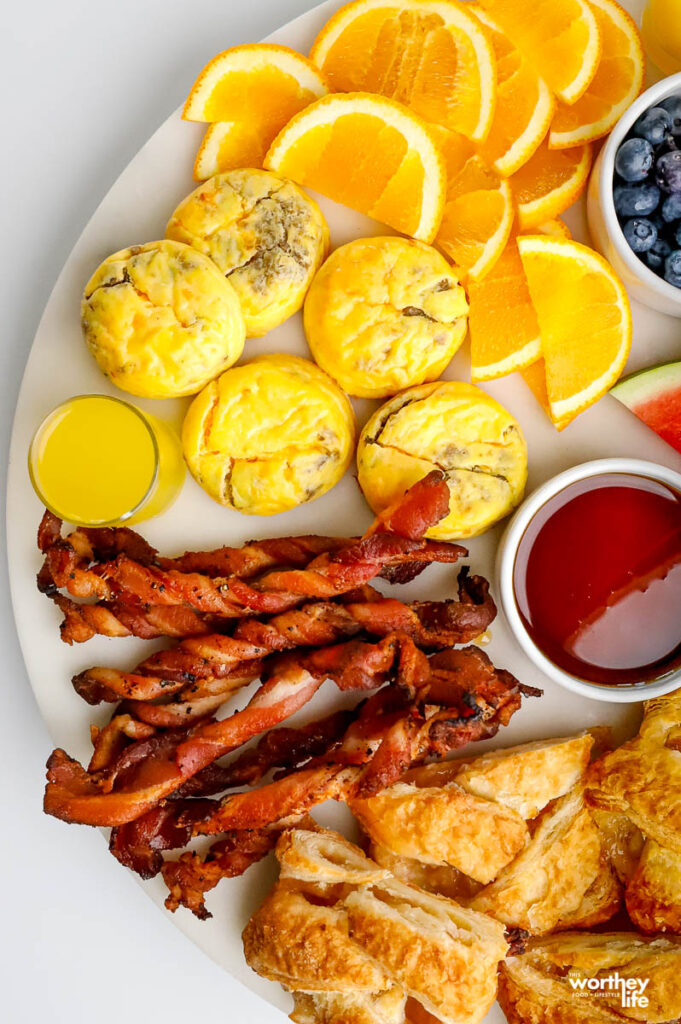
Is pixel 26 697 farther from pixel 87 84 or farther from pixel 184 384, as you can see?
pixel 87 84

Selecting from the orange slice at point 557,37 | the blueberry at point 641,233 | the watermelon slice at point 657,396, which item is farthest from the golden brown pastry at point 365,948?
the orange slice at point 557,37

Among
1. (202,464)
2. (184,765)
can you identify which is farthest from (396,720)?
(202,464)

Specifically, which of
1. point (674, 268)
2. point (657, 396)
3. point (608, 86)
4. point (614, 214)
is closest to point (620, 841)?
point (657, 396)

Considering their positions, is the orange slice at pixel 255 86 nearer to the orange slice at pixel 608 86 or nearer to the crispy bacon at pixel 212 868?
the orange slice at pixel 608 86

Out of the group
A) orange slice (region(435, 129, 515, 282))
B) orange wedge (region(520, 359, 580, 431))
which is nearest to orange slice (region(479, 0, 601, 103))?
orange slice (region(435, 129, 515, 282))

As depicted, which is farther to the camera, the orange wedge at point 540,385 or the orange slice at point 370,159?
the orange wedge at point 540,385

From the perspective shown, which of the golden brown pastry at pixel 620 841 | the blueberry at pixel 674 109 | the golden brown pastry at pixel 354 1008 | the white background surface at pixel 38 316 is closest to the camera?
the golden brown pastry at pixel 354 1008
